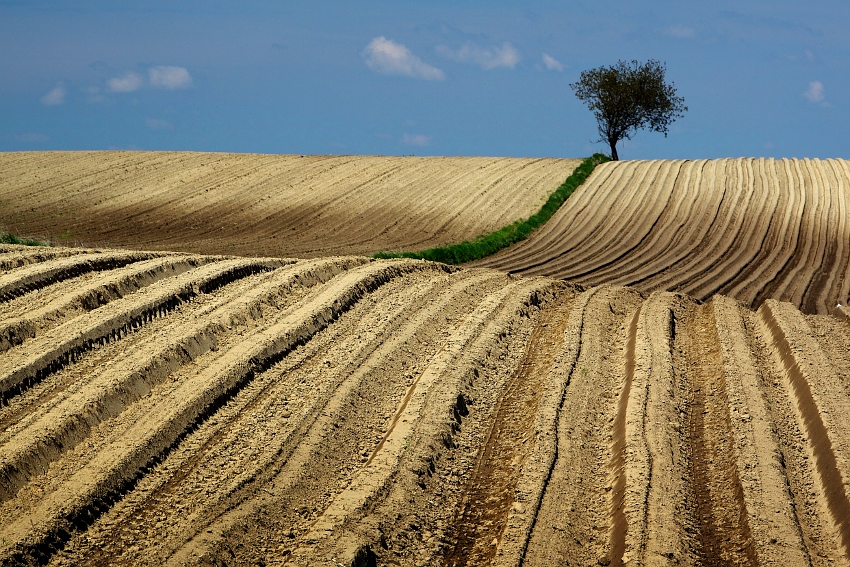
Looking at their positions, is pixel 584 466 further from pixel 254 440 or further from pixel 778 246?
pixel 778 246

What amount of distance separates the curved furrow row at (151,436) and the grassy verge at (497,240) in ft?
25.6

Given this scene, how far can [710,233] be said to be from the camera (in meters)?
26.3

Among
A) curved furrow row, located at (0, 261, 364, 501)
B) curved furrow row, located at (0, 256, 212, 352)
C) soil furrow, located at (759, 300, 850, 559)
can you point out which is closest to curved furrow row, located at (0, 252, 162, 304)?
curved furrow row, located at (0, 256, 212, 352)

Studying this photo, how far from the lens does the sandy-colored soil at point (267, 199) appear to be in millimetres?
24672

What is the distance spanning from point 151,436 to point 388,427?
2237 millimetres

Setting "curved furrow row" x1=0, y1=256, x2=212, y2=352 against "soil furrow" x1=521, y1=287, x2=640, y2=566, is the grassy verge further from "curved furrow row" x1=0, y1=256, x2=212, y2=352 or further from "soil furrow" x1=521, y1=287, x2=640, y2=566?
"soil furrow" x1=521, y1=287, x2=640, y2=566

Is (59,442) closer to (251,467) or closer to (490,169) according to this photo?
(251,467)

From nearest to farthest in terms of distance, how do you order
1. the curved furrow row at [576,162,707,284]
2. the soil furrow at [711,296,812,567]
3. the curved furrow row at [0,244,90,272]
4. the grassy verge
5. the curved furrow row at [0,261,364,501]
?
the soil furrow at [711,296,812,567], the curved furrow row at [0,261,364,501], the curved furrow row at [0,244,90,272], the grassy verge, the curved furrow row at [576,162,707,284]

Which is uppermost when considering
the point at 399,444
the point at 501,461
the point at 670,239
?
the point at 670,239

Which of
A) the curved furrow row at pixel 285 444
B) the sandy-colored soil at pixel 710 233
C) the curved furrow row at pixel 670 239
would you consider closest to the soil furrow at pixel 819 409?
the curved furrow row at pixel 285 444

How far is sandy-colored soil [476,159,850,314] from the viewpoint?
20.8 metres

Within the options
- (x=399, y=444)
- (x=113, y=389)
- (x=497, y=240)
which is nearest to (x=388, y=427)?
(x=399, y=444)

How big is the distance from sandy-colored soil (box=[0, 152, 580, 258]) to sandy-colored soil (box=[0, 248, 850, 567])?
10.6 meters

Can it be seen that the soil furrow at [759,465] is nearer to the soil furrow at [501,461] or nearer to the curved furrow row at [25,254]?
the soil furrow at [501,461]
